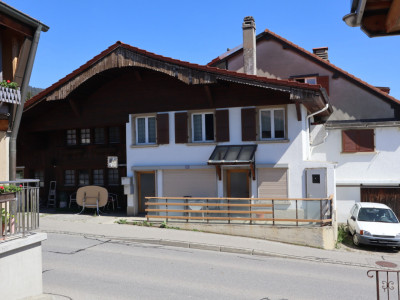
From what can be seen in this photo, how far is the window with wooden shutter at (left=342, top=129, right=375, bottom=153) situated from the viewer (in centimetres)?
1883

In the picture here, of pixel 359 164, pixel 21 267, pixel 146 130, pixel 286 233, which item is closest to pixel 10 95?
pixel 21 267

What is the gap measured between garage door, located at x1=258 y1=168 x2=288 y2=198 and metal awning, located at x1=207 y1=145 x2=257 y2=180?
0.52m

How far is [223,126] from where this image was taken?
15.8 meters

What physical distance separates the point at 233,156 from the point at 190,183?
2.45 metres

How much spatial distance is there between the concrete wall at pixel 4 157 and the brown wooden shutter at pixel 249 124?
31.3 feet

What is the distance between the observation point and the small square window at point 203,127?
16.2m

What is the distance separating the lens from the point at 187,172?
16.2m

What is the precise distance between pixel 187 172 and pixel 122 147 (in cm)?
411

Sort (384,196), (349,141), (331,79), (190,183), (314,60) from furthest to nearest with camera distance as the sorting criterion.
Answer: (314,60), (331,79), (349,141), (384,196), (190,183)

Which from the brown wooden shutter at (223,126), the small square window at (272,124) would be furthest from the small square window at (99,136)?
the small square window at (272,124)

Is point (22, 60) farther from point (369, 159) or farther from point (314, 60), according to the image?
point (314, 60)

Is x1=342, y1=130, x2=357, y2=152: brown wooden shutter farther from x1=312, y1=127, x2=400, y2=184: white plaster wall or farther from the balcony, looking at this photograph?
the balcony

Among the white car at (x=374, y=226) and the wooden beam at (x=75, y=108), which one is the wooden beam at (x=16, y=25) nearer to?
the wooden beam at (x=75, y=108)

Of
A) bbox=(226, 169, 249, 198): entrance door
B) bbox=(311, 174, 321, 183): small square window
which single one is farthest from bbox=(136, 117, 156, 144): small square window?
bbox=(311, 174, 321, 183): small square window
